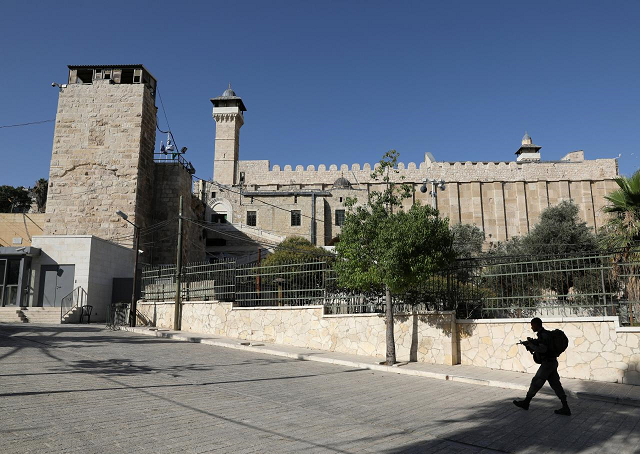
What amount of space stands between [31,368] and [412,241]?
7339 mm

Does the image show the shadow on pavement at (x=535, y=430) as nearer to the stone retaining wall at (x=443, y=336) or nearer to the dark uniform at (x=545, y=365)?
the dark uniform at (x=545, y=365)

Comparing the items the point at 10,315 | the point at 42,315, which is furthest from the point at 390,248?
the point at 10,315

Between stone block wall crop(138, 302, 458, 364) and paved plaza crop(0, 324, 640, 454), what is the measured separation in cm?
151

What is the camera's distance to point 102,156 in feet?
114

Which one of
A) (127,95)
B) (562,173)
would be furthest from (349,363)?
(562,173)

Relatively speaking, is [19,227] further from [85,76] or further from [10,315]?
[10,315]

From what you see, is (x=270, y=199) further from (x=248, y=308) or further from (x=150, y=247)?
(x=248, y=308)

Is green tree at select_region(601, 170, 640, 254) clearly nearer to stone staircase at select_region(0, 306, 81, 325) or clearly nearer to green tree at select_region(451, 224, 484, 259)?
stone staircase at select_region(0, 306, 81, 325)

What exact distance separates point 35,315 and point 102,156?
51.7 feet

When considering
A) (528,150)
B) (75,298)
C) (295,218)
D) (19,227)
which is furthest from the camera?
(528,150)

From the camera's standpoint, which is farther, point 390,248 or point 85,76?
point 85,76

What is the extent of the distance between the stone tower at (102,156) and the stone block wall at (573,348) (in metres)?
27.4

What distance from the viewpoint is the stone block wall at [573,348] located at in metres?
8.38

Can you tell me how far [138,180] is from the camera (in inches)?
1346
